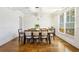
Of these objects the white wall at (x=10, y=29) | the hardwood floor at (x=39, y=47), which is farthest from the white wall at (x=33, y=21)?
the hardwood floor at (x=39, y=47)

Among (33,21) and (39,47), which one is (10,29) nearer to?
(33,21)

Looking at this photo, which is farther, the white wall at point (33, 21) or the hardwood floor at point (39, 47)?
the white wall at point (33, 21)

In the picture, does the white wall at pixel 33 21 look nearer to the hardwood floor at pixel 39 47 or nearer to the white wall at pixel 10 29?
the white wall at pixel 10 29

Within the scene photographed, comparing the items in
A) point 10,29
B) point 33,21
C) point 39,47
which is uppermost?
point 33,21

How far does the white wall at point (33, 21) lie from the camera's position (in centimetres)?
248

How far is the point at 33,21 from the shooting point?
8.23 feet

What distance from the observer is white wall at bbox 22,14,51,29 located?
248 centimetres

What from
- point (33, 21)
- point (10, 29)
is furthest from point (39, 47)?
point (10, 29)

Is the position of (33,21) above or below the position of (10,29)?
above

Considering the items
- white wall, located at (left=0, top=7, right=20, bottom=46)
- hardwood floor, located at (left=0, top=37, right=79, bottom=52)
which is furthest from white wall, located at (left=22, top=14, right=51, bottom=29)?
hardwood floor, located at (left=0, top=37, right=79, bottom=52)

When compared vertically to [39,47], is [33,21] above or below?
above

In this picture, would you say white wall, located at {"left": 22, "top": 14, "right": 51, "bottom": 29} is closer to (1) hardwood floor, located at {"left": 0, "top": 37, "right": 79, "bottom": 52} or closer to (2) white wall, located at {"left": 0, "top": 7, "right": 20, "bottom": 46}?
(2) white wall, located at {"left": 0, "top": 7, "right": 20, "bottom": 46}
